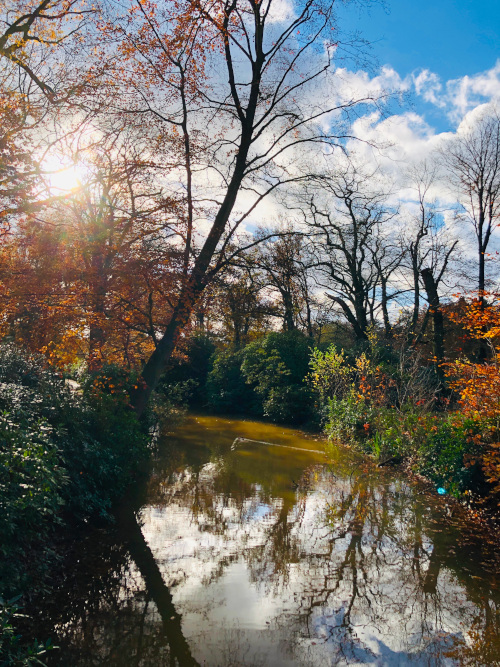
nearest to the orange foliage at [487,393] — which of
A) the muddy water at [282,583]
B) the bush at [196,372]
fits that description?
the muddy water at [282,583]

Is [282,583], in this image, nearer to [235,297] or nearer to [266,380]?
[235,297]

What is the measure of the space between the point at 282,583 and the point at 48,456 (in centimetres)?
289

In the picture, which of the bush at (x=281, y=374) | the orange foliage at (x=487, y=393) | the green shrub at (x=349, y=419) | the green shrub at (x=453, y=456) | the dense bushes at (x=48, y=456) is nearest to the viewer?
the dense bushes at (x=48, y=456)

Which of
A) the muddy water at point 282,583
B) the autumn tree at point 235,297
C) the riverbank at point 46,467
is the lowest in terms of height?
the muddy water at point 282,583

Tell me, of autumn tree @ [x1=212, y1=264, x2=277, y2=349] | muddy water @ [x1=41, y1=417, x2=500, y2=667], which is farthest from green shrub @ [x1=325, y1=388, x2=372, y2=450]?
autumn tree @ [x1=212, y1=264, x2=277, y2=349]

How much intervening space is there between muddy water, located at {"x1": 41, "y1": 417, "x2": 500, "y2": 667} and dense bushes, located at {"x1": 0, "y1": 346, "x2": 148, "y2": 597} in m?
0.52

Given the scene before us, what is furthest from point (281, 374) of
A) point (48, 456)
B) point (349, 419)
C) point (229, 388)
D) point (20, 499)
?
point (20, 499)

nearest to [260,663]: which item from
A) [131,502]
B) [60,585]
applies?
[60,585]

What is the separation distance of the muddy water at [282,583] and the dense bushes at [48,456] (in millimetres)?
520

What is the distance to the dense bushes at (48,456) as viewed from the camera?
13.6ft

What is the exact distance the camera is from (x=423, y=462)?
9.35 metres

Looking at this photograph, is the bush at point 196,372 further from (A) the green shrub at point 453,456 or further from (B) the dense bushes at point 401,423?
(A) the green shrub at point 453,456

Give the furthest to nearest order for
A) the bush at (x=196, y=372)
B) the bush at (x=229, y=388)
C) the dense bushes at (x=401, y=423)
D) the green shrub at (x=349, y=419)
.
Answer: the bush at (x=196, y=372)
the bush at (x=229, y=388)
the green shrub at (x=349, y=419)
the dense bushes at (x=401, y=423)

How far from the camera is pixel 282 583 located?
5148mm
